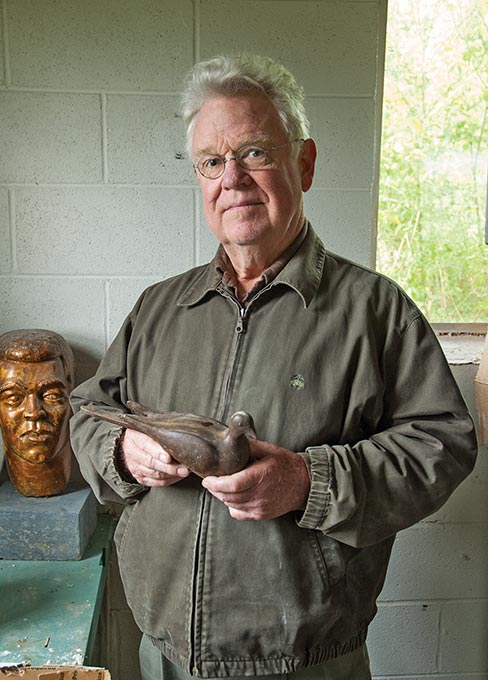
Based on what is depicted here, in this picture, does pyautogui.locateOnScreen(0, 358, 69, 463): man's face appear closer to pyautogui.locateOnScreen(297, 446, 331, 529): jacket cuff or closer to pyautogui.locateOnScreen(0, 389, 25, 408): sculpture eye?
pyautogui.locateOnScreen(0, 389, 25, 408): sculpture eye

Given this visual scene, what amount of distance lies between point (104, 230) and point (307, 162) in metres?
0.75

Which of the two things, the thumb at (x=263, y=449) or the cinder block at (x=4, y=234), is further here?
the cinder block at (x=4, y=234)

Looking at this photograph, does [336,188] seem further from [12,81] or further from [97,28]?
[12,81]

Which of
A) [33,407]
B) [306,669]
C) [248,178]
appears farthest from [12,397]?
[306,669]

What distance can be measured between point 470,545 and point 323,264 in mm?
1199

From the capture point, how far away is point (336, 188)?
204cm

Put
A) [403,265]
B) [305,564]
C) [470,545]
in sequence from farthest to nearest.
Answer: [403,265], [470,545], [305,564]

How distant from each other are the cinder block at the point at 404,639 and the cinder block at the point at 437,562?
5cm

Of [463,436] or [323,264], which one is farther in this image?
[323,264]

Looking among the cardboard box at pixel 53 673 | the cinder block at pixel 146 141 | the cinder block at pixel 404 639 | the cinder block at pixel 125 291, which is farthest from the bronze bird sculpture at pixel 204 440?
the cinder block at pixel 404 639

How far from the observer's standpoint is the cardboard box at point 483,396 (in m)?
1.90

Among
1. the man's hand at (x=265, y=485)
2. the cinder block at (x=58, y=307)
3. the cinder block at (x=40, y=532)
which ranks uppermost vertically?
the cinder block at (x=58, y=307)

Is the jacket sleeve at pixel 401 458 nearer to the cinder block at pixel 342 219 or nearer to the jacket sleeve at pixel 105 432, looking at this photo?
Answer: the jacket sleeve at pixel 105 432

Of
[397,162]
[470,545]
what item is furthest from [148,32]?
[470,545]
